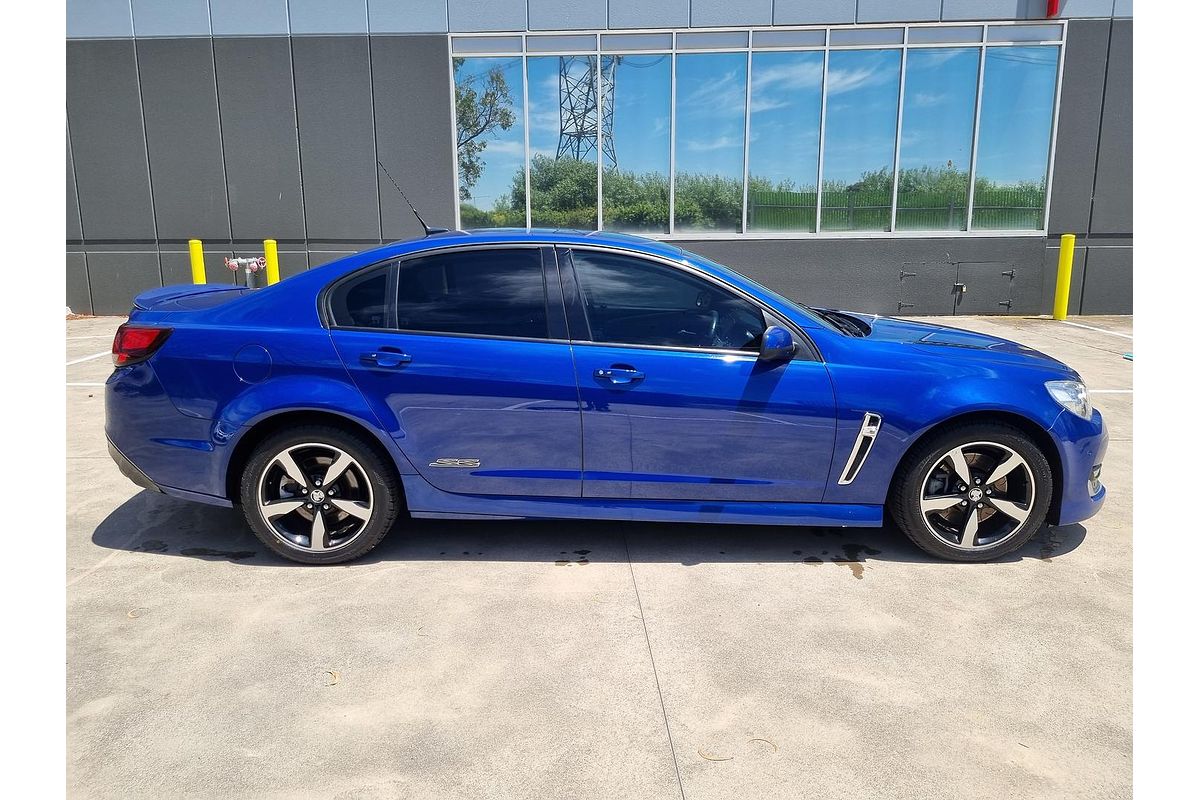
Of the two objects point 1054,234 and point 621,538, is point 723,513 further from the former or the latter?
point 1054,234

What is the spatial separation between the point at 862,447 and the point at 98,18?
1338cm

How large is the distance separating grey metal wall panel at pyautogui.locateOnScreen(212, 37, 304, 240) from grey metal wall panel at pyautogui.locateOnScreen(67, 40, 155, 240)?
1.39 metres

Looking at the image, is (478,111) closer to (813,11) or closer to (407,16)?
(407,16)

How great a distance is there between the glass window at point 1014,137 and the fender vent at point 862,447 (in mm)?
9829

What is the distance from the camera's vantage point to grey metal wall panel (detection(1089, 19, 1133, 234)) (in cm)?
1161

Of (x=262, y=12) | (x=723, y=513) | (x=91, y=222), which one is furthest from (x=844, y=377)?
(x=91, y=222)

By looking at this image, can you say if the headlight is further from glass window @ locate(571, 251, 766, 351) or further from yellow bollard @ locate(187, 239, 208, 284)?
yellow bollard @ locate(187, 239, 208, 284)

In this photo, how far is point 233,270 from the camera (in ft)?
38.3

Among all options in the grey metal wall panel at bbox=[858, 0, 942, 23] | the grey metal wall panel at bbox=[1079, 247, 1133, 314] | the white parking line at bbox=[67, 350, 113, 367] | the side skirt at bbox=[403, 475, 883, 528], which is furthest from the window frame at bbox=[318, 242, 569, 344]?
the grey metal wall panel at bbox=[1079, 247, 1133, 314]

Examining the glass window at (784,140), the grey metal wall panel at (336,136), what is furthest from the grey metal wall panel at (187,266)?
the glass window at (784,140)

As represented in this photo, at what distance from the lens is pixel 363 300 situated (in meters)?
3.96

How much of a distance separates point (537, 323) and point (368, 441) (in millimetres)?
1034

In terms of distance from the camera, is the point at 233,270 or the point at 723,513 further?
the point at 233,270

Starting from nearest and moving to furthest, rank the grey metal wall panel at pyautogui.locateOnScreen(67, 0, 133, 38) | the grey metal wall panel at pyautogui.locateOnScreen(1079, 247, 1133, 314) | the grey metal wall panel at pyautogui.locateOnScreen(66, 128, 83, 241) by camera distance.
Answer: the grey metal wall panel at pyautogui.locateOnScreen(67, 0, 133, 38) < the grey metal wall panel at pyautogui.locateOnScreen(1079, 247, 1133, 314) < the grey metal wall panel at pyautogui.locateOnScreen(66, 128, 83, 241)
